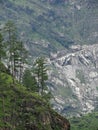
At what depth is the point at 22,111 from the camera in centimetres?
10112

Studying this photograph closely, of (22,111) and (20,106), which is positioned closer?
(22,111)

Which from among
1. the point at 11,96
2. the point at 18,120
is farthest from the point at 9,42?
the point at 18,120

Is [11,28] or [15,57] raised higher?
[11,28]

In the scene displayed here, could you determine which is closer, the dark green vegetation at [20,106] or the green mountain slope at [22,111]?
the green mountain slope at [22,111]

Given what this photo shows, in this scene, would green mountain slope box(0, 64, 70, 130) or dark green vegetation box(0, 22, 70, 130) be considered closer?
green mountain slope box(0, 64, 70, 130)

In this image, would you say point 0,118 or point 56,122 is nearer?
point 0,118

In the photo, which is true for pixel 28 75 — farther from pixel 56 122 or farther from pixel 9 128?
pixel 9 128

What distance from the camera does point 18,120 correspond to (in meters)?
98.8

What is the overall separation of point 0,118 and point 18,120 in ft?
23.7

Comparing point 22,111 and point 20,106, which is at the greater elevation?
point 20,106

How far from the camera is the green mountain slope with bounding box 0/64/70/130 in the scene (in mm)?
93375

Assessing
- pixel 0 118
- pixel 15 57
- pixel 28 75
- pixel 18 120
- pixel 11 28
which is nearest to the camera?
pixel 0 118

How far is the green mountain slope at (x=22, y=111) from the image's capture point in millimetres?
93375

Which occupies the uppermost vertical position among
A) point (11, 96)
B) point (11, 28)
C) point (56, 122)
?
point (11, 28)
